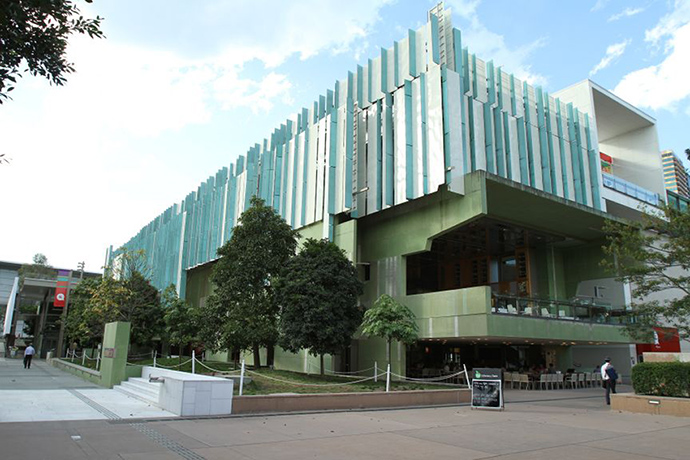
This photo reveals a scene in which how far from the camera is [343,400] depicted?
14.0 meters

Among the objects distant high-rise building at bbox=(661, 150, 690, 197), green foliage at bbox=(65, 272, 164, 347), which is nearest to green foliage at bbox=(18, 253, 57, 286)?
green foliage at bbox=(65, 272, 164, 347)

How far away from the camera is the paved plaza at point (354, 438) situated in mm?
7754

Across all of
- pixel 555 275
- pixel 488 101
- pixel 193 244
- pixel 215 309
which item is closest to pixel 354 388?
pixel 215 309

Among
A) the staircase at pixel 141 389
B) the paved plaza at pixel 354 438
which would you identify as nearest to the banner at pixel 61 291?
the staircase at pixel 141 389

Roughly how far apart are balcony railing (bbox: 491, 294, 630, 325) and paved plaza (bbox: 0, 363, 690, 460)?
947 centimetres

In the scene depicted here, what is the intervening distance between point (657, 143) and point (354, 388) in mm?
37455

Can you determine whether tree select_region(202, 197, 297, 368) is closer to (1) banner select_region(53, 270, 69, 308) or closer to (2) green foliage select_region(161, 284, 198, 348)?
(2) green foliage select_region(161, 284, 198, 348)

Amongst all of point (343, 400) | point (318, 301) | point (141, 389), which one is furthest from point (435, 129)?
point (141, 389)

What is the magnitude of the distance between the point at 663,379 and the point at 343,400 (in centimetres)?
978

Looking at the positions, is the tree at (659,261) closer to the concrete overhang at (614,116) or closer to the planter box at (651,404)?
the planter box at (651,404)

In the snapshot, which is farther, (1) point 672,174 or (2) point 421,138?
(1) point 672,174

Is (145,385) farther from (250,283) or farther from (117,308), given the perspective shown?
(117,308)

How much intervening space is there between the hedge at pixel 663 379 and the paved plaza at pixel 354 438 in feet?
5.66

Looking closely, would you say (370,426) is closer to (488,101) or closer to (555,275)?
(488,101)
